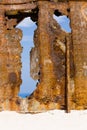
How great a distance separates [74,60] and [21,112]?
68.8 inches

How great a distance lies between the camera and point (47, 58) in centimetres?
1557

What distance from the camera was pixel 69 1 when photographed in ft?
51.8

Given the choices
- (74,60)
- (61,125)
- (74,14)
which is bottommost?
(61,125)

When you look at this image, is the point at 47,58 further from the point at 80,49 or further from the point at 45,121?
the point at 45,121

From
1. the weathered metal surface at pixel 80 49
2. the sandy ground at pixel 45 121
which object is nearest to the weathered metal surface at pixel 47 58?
the weathered metal surface at pixel 80 49

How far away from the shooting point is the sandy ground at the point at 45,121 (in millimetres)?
14984

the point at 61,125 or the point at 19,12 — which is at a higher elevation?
the point at 19,12

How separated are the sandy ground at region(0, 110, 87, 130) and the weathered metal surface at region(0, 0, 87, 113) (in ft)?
0.56

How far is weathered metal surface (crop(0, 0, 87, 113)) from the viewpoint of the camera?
15430 mm

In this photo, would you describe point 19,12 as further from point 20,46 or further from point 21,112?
point 21,112

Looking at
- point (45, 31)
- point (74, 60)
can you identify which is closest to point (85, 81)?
point (74, 60)

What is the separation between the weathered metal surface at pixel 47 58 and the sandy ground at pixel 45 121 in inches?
6.8

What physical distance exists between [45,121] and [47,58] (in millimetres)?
1502

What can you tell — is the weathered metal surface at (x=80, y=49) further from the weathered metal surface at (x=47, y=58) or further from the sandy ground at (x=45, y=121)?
the sandy ground at (x=45, y=121)
